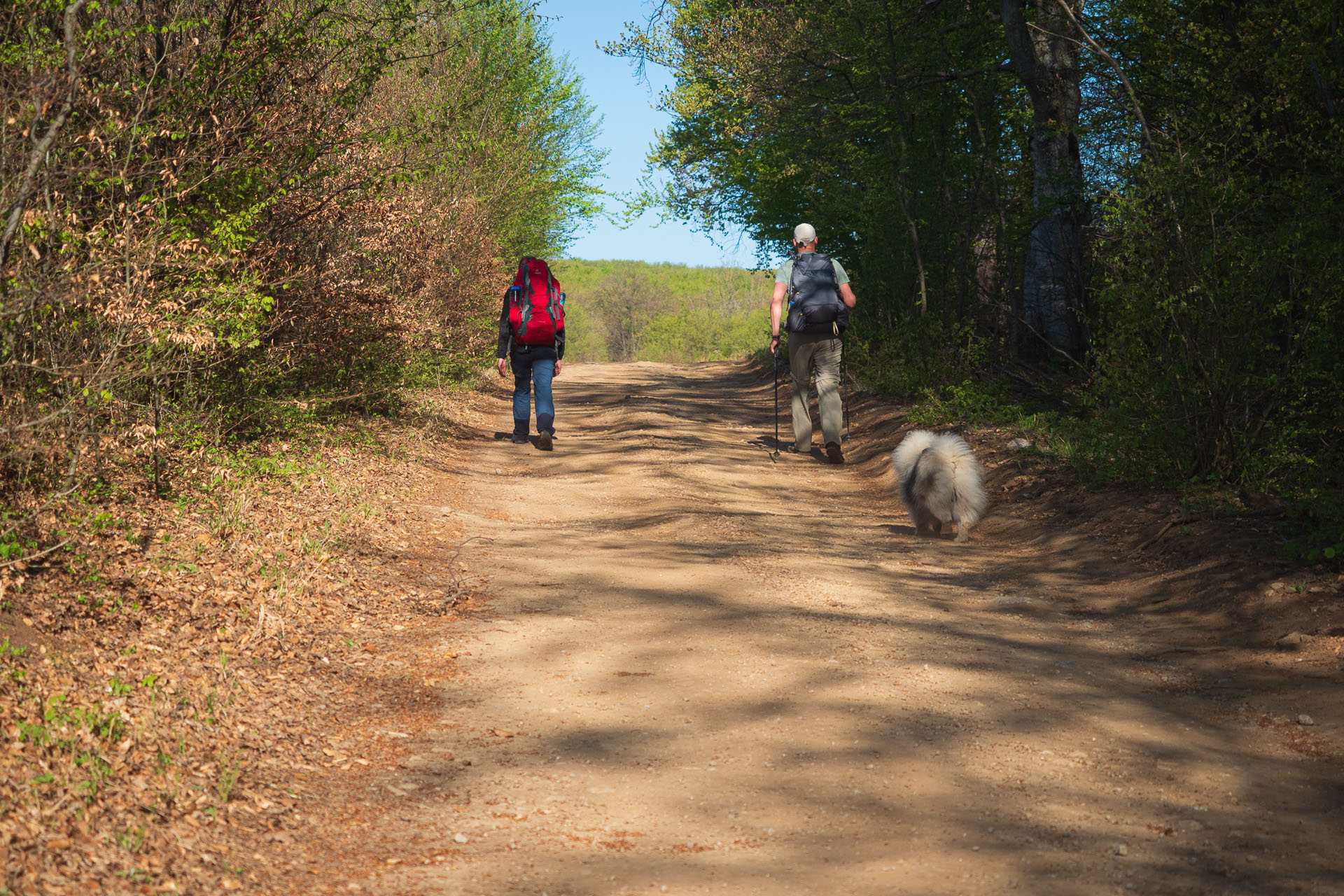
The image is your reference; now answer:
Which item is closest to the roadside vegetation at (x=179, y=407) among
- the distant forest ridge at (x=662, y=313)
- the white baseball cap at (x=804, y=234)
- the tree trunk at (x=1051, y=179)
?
the white baseball cap at (x=804, y=234)

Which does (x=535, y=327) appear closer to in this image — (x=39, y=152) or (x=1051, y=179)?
(x=1051, y=179)

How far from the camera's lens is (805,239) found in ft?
39.8

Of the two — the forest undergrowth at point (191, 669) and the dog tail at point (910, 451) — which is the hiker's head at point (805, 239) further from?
the forest undergrowth at point (191, 669)

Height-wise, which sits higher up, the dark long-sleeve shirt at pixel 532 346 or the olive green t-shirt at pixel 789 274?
the olive green t-shirt at pixel 789 274

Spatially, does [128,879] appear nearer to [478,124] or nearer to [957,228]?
[957,228]

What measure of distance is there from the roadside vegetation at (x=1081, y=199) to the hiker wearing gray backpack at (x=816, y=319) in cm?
202

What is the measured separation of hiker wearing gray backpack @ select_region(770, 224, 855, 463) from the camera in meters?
12.1

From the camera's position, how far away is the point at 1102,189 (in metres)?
10.4

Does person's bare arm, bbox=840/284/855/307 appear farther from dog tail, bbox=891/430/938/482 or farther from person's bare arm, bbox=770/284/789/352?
dog tail, bbox=891/430/938/482

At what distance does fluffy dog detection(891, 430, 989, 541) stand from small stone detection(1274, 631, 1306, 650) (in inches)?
127

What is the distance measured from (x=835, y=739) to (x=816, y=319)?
8.06m

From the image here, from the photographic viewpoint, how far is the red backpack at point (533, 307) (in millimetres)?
12711

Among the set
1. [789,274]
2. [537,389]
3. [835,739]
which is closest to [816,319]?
[789,274]

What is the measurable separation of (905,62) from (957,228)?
9.36 ft
